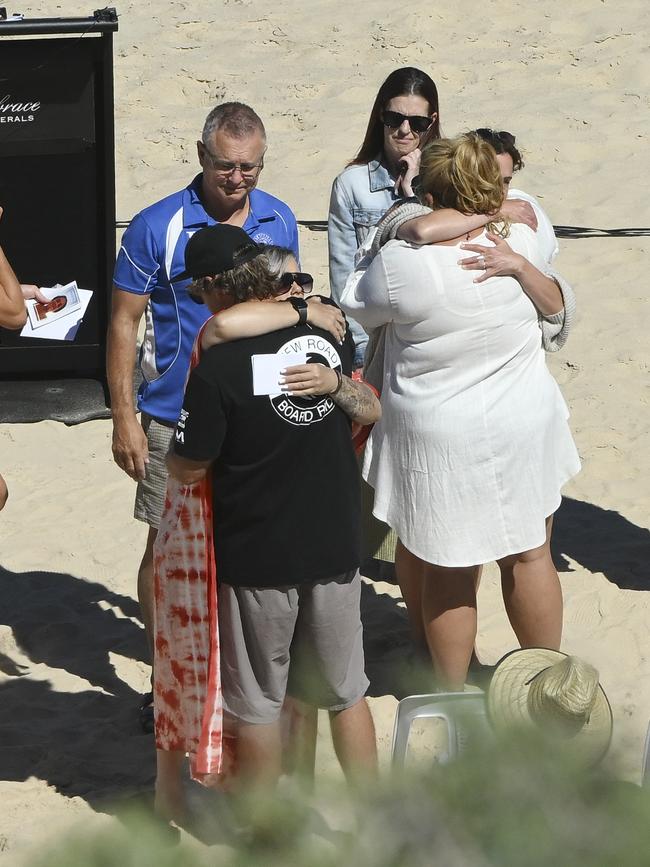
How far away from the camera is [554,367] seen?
6.80 metres

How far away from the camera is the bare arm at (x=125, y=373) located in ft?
11.2

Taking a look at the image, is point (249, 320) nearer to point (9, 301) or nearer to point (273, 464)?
point (273, 464)

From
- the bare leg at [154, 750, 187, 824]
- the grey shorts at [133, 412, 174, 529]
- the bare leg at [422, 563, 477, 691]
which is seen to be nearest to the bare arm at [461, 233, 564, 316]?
the bare leg at [422, 563, 477, 691]

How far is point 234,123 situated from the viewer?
3.26 meters

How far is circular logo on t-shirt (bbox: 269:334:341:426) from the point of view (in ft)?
8.64

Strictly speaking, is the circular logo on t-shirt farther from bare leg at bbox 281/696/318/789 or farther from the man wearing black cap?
bare leg at bbox 281/696/318/789

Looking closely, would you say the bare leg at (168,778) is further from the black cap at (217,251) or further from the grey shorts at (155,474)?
the black cap at (217,251)

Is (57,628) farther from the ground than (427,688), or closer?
closer

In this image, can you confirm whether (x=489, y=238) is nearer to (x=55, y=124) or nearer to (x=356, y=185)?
(x=356, y=185)

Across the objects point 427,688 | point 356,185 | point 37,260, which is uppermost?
point 356,185

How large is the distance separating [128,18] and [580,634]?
11.0 metres

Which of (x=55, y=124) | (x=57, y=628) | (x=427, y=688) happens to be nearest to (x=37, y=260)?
(x=55, y=124)

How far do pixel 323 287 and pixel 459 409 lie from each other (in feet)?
15.4

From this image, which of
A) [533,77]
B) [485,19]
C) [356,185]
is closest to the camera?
[356,185]
